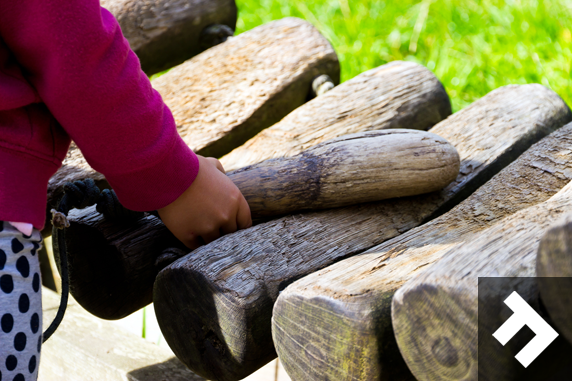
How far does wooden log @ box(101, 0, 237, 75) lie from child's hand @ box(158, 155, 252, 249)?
3.72 feet

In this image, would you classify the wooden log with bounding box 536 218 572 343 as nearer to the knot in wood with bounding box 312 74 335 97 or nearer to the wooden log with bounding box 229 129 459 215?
the wooden log with bounding box 229 129 459 215

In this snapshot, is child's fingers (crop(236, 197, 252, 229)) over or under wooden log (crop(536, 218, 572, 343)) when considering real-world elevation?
under

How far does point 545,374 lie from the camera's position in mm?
742

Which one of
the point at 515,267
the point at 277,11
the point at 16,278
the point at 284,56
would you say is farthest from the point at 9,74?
the point at 277,11

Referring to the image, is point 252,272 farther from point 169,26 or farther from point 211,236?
point 169,26

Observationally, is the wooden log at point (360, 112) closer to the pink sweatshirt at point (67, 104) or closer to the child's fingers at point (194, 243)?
the child's fingers at point (194, 243)

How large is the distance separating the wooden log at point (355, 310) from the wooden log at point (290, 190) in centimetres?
17

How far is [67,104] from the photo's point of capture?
828mm

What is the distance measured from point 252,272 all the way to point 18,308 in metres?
0.40

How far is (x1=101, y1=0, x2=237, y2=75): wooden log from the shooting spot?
2.05 metres

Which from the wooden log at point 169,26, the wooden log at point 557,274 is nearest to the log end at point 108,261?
the wooden log at point 557,274

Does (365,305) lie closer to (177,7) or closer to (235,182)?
(235,182)

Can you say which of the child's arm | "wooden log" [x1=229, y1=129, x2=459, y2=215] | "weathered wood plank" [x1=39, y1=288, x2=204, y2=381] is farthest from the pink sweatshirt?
"weathered wood plank" [x1=39, y1=288, x2=204, y2=381]

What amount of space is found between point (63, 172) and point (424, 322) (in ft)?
3.81
